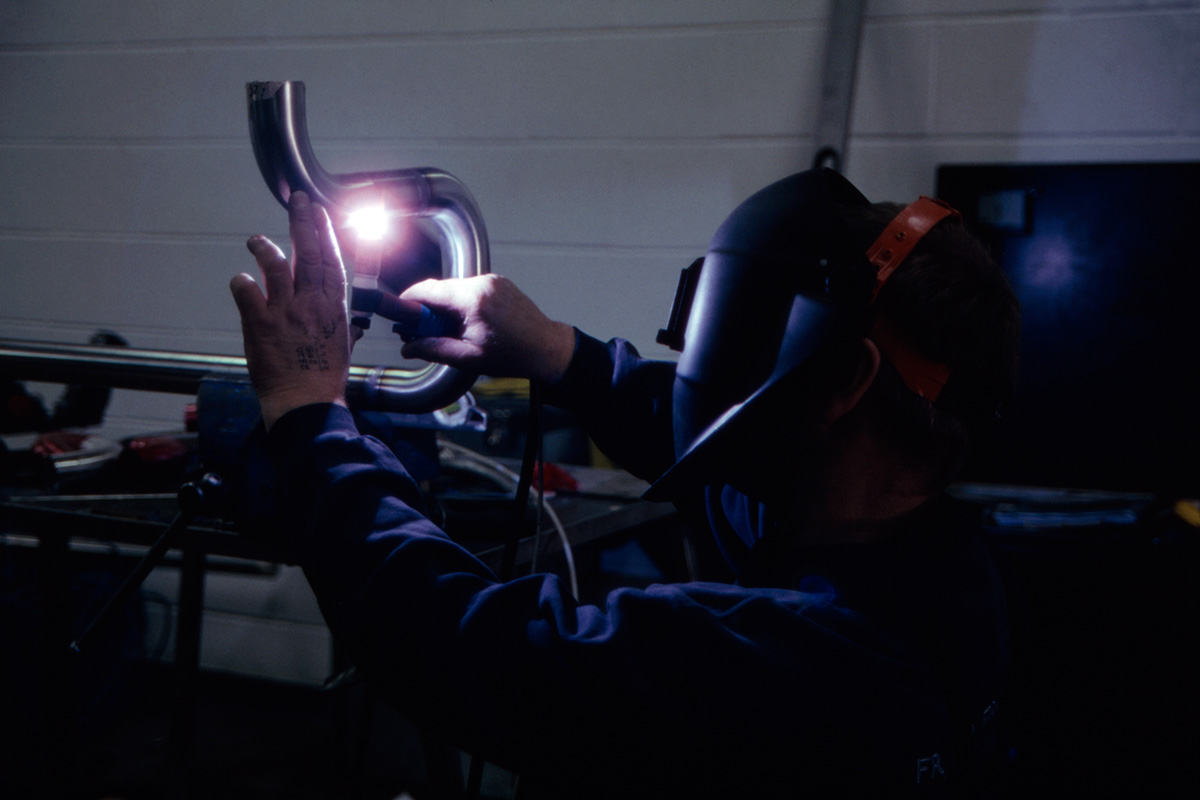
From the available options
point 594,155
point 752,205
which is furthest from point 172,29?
point 752,205

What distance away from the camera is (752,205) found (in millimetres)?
662

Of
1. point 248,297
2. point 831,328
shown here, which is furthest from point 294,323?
point 831,328

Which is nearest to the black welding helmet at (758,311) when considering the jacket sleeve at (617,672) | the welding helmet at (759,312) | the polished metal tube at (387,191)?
the welding helmet at (759,312)

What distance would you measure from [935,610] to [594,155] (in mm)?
1565

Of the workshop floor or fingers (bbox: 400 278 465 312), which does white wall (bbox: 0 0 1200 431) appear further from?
fingers (bbox: 400 278 465 312)

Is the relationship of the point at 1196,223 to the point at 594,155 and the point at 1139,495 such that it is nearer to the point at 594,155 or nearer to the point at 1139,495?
the point at 1139,495

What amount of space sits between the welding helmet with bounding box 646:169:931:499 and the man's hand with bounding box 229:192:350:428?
281 millimetres

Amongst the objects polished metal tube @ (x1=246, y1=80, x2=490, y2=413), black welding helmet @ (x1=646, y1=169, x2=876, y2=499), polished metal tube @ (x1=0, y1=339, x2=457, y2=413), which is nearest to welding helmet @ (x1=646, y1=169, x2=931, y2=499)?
black welding helmet @ (x1=646, y1=169, x2=876, y2=499)

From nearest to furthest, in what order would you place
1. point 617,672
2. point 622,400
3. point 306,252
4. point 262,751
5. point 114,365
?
point 617,672, point 306,252, point 622,400, point 114,365, point 262,751

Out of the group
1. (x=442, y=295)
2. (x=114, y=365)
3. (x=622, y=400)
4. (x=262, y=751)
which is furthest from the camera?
(x=262, y=751)

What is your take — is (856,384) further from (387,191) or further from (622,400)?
(387,191)

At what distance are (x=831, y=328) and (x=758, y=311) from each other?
62 mm

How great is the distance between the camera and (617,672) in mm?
516

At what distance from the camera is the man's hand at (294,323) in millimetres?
605
